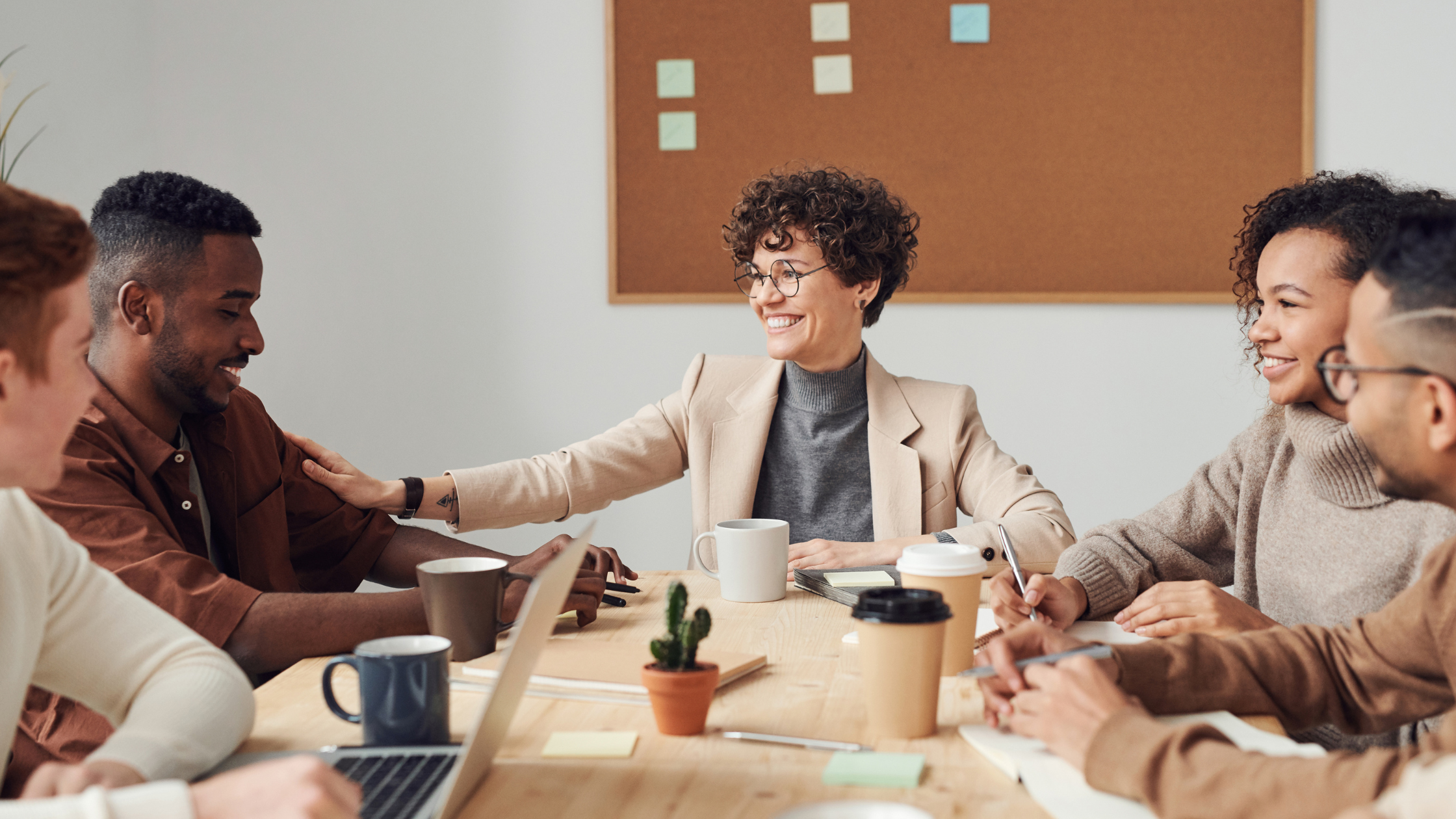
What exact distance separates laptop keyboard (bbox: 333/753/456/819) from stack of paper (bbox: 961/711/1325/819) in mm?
447

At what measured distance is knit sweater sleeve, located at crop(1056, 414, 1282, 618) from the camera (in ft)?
5.27

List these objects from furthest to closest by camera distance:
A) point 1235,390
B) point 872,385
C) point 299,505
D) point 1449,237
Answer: point 1235,390, point 872,385, point 299,505, point 1449,237

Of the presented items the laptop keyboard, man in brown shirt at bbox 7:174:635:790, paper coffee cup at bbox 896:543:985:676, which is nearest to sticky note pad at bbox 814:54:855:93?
man in brown shirt at bbox 7:174:635:790

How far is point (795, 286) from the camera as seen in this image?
2.14 metres

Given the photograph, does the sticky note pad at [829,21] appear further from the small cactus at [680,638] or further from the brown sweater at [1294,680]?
the small cactus at [680,638]

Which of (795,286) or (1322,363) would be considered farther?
(795,286)

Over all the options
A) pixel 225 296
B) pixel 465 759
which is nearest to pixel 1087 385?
pixel 225 296

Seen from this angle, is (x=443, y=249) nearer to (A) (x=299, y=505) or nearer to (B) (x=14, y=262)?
(A) (x=299, y=505)

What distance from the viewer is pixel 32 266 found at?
2.66ft

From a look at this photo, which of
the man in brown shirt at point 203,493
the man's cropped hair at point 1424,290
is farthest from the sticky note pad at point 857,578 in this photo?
the man's cropped hair at point 1424,290

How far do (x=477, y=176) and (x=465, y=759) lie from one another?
8.53ft

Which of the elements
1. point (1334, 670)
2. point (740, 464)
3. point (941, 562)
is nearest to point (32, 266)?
point (941, 562)

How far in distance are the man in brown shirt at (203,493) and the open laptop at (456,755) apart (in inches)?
14.8

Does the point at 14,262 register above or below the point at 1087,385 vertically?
above
